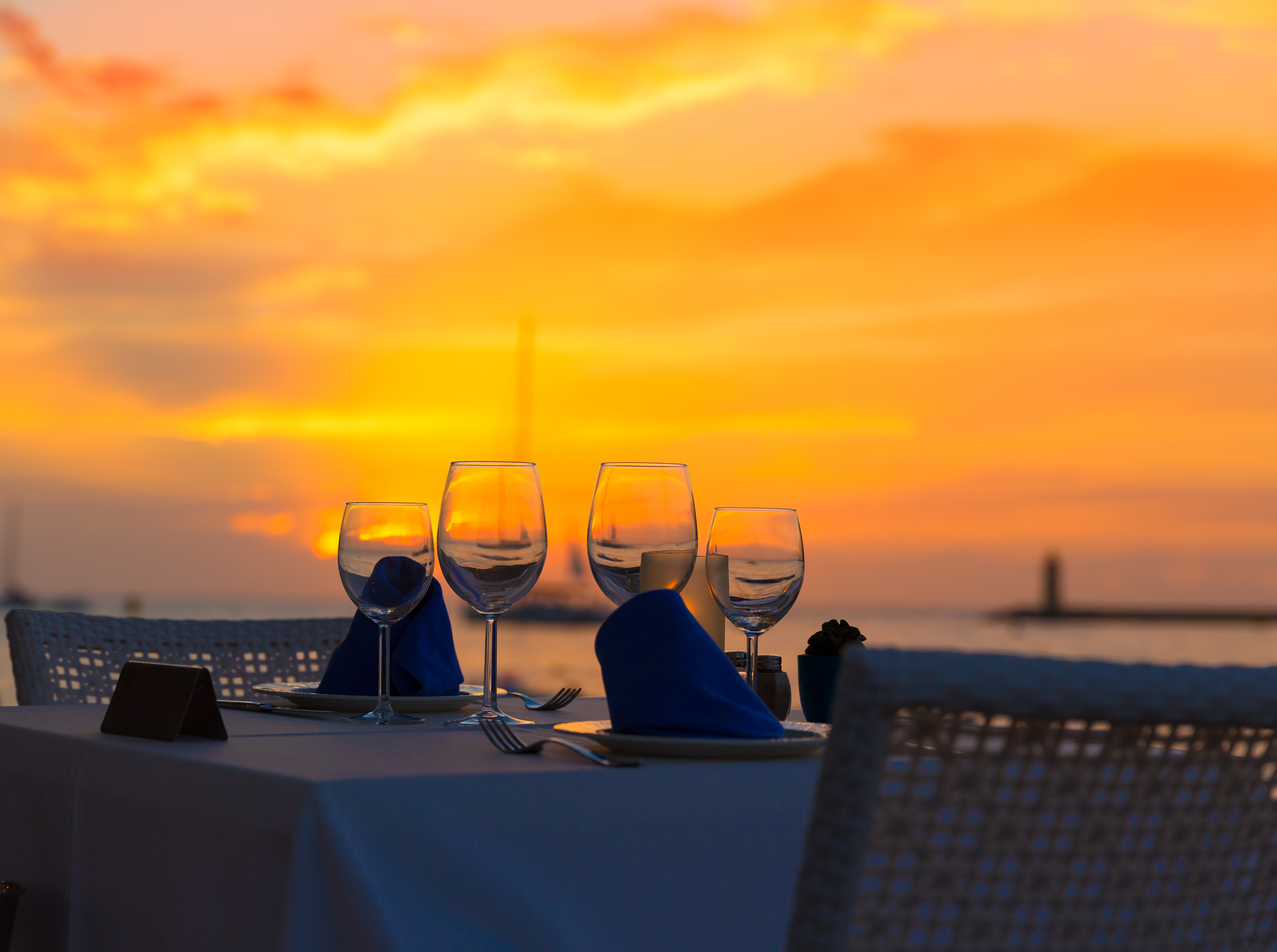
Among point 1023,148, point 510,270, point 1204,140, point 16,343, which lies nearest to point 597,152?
point 510,270

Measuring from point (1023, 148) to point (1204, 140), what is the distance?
190 centimetres

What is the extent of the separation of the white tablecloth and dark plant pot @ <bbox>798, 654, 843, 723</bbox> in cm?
36

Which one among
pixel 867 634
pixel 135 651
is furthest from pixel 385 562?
pixel 867 634

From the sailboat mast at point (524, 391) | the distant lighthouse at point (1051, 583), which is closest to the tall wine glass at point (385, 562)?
the sailboat mast at point (524, 391)

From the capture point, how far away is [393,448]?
18.8 m

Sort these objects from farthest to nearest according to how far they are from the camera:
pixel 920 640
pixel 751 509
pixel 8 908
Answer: pixel 920 640 < pixel 751 509 < pixel 8 908

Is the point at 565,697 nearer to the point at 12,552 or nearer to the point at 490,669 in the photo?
the point at 490,669

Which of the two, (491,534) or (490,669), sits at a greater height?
(491,534)

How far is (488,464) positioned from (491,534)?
8 centimetres

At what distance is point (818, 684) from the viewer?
1.56m

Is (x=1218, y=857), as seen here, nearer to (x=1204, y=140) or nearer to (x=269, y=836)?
(x=269, y=836)

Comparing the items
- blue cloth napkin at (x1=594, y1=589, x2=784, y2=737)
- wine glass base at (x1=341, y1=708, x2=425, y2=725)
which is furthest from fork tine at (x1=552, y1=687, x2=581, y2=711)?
blue cloth napkin at (x1=594, y1=589, x2=784, y2=737)

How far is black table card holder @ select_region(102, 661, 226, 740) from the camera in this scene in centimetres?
127

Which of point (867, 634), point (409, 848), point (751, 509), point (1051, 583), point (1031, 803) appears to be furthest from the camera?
point (1051, 583)
